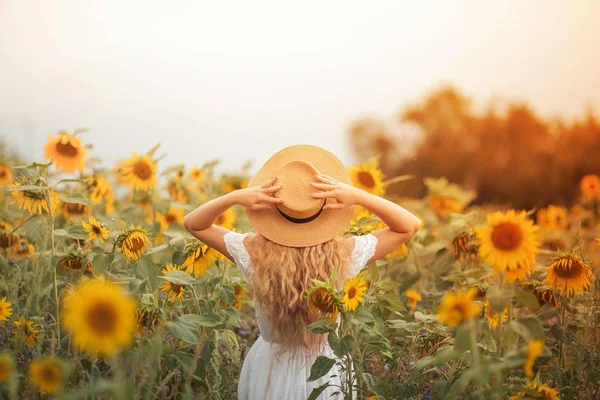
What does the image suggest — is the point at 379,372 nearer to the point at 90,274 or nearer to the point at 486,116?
the point at 90,274

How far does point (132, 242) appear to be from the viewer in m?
2.53

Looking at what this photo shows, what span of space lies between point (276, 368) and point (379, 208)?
2.32 ft

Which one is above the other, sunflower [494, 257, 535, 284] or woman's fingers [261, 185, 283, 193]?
woman's fingers [261, 185, 283, 193]

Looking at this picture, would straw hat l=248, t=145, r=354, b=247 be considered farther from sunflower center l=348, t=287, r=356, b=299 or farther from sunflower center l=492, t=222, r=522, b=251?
sunflower center l=492, t=222, r=522, b=251

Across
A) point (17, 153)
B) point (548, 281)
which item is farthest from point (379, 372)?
point (17, 153)

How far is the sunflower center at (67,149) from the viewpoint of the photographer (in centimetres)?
346

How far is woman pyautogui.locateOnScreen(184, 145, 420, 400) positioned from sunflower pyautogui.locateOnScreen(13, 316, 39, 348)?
83 centimetres

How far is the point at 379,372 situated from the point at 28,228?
1701mm

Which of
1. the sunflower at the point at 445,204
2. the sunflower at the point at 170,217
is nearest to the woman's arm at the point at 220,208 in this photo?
the sunflower at the point at 170,217

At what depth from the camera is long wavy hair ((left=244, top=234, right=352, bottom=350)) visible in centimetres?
226

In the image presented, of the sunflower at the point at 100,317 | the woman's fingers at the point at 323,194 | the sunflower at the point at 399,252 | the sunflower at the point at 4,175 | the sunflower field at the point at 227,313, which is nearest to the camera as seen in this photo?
the sunflower at the point at 100,317

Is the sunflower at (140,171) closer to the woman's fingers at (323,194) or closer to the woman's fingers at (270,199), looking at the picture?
the woman's fingers at (270,199)

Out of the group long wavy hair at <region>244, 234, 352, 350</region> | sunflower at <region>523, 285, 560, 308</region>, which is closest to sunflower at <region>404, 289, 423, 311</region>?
sunflower at <region>523, 285, 560, 308</region>

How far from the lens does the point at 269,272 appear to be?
228cm
